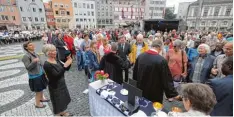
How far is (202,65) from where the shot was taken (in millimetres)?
3039

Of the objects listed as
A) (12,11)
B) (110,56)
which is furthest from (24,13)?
(110,56)

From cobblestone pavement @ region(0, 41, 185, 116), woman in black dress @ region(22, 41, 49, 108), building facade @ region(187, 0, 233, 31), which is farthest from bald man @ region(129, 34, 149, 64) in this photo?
building facade @ region(187, 0, 233, 31)

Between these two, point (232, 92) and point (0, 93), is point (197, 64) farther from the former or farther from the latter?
point (0, 93)

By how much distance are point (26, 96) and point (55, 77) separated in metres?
2.49

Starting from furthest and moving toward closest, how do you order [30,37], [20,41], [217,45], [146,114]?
[30,37]
[20,41]
[217,45]
[146,114]

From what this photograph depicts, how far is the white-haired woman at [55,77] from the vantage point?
2.37 metres

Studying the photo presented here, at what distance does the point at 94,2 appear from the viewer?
48344mm

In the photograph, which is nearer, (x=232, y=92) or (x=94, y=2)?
(x=232, y=92)

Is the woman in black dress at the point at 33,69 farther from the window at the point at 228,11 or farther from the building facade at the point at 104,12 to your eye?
the window at the point at 228,11

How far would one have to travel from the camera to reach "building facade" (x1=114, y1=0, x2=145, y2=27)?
51969mm

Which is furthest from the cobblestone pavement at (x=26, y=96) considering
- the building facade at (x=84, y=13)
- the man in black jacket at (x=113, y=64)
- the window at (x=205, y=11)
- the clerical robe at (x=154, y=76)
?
the window at (x=205, y=11)

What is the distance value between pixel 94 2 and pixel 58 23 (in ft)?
52.6

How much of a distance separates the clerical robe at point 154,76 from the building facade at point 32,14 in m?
41.2

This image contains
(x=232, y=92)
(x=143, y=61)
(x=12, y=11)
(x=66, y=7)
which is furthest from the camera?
(x=66, y=7)
